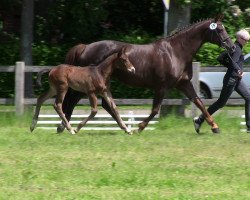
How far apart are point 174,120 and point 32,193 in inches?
277

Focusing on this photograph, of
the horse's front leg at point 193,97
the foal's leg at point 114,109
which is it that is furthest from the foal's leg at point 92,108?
the horse's front leg at point 193,97

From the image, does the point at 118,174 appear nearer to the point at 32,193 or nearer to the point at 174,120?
the point at 32,193

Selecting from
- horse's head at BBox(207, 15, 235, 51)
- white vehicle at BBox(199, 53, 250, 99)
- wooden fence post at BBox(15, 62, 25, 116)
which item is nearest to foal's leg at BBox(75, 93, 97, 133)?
horse's head at BBox(207, 15, 235, 51)

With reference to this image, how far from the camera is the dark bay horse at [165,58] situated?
527 inches

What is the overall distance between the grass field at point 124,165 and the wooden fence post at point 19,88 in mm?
1815

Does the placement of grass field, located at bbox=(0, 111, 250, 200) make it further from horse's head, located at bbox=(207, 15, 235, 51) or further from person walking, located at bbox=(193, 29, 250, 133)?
horse's head, located at bbox=(207, 15, 235, 51)

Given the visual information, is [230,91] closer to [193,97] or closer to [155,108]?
[193,97]

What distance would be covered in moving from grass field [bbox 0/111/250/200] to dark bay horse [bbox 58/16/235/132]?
0.82 m

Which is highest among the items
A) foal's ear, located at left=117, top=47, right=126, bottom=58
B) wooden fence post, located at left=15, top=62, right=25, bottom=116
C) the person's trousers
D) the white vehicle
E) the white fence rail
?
foal's ear, located at left=117, top=47, right=126, bottom=58

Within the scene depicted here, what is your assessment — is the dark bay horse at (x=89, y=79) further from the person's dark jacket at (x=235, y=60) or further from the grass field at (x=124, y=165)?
the person's dark jacket at (x=235, y=60)

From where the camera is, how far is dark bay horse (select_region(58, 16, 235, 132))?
13.4 meters

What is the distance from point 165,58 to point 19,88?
350 cm

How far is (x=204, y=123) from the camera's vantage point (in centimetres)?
1486

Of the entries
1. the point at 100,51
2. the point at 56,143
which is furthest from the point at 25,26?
the point at 56,143
